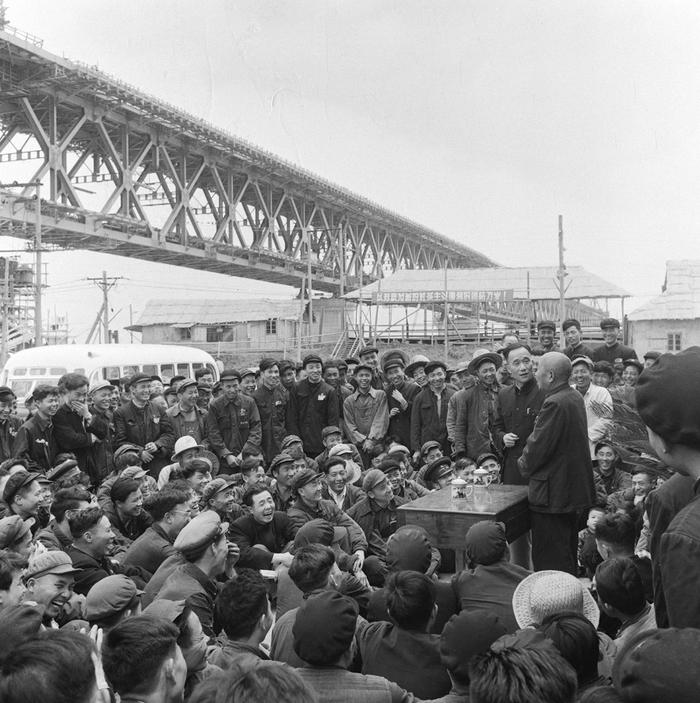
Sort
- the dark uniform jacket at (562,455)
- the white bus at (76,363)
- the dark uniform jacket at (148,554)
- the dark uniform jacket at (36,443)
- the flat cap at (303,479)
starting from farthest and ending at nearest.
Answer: the white bus at (76,363) → the dark uniform jacket at (36,443) → the flat cap at (303,479) → the dark uniform jacket at (562,455) → the dark uniform jacket at (148,554)

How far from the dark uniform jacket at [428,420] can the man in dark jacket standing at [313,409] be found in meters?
1.17

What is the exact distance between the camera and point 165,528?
5.22 metres

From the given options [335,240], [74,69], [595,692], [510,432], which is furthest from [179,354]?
[335,240]

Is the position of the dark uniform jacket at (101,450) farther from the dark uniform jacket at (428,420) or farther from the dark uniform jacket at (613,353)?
the dark uniform jacket at (613,353)

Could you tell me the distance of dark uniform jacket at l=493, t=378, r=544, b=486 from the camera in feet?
22.1

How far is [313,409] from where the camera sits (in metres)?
9.54

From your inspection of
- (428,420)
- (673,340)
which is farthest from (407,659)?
(673,340)

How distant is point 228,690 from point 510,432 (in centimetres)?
539

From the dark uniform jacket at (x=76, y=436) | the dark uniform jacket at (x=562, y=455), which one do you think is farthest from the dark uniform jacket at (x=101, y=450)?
the dark uniform jacket at (x=562, y=455)

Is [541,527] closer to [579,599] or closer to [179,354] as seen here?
[579,599]

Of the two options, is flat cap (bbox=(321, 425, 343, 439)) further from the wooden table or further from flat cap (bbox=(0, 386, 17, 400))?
flat cap (bbox=(0, 386, 17, 400))

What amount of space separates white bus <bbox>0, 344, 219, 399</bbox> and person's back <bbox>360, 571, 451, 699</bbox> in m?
14.0

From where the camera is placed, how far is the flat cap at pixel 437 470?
24.7 ft

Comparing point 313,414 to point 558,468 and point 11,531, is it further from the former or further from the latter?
point 11,531
